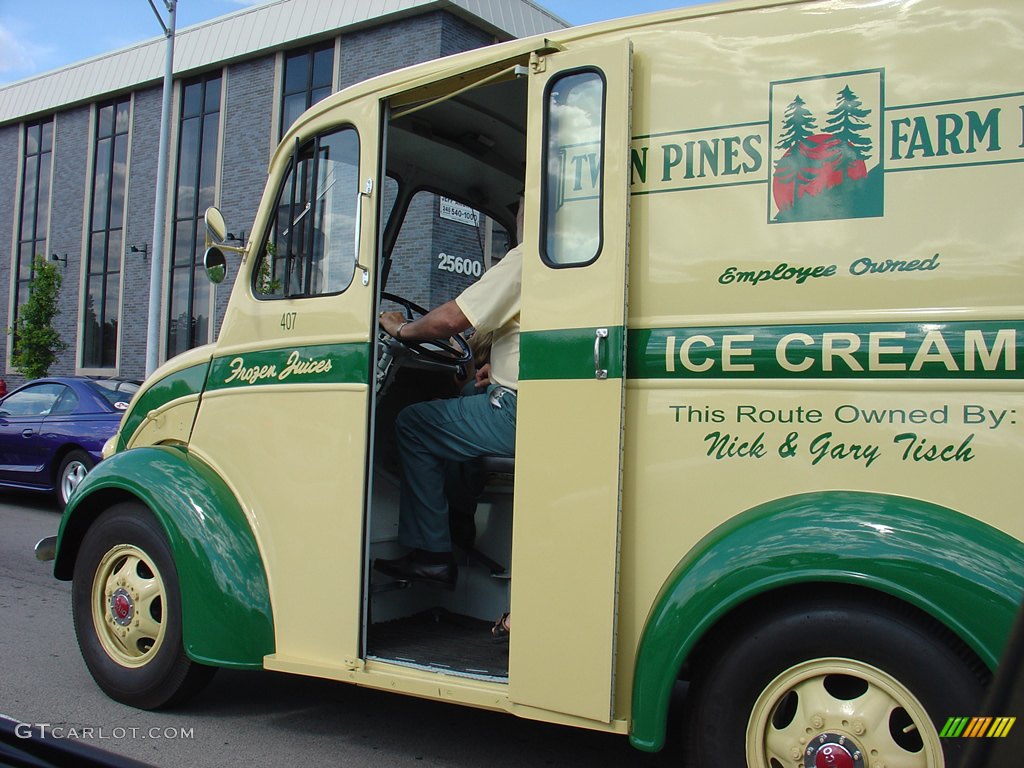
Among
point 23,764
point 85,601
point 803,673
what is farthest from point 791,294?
point 85,601

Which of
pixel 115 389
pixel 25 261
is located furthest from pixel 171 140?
pixel 115 389

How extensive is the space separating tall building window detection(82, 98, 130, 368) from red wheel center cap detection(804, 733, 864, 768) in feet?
80.9

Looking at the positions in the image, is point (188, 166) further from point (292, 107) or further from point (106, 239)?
point (292, 107)

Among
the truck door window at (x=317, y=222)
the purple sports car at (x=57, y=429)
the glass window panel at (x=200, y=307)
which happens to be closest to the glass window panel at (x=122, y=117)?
the glass window panel at (x=200, y=307)

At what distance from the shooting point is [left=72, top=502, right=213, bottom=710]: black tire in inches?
156

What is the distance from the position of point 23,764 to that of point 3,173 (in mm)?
31048

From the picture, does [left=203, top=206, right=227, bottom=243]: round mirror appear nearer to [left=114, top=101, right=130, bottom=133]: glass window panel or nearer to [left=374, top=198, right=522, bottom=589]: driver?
[left=374, top=198, right=522, bottom=589]: driver

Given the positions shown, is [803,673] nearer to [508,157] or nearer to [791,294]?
[791,294]

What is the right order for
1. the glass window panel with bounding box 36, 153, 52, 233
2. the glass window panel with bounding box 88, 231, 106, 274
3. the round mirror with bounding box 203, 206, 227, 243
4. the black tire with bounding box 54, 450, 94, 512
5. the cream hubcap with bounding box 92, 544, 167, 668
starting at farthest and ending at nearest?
the glass window panel with bounding box 36, 153, 52, 233, the glass window panel with bounding box 88, 231, 106, 274, the black tire with bounding box 54, 450, 94, 512, the round mirror with bounding box 203, 206, 227, 243, the cream hubcap with bounding box 92, 544, 167, 668

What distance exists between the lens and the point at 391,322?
406cm

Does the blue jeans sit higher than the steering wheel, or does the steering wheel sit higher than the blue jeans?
the steering wheel

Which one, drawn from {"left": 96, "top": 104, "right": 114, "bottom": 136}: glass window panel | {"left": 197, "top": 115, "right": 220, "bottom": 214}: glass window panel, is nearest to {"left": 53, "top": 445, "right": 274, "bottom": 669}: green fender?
{"left": 197, "top": 115, "right": 220, "bottom": 214}: glass window panel

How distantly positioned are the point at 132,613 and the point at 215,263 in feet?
5.65

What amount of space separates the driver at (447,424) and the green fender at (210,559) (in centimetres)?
61
